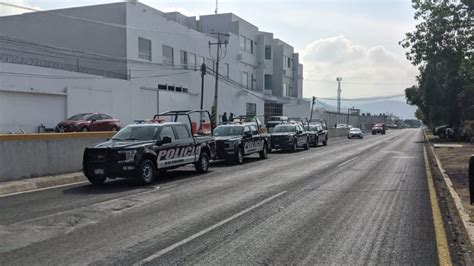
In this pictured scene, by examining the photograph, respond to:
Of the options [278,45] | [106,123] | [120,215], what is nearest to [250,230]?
→ [120,215]

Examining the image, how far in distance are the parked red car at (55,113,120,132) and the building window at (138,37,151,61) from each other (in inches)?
443

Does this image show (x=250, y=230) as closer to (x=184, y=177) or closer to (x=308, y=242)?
(x=308, y=242)

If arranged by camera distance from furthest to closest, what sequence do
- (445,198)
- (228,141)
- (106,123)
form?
(106,123) < (228,141) < (445,198)

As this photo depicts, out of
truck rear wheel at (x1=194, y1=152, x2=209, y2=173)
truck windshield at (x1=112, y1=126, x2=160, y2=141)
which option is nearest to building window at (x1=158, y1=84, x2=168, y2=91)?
truck rear wheel at (x1=194, y1=152, x2=209, y2=173)

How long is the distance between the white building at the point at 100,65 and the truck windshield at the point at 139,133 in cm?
1520

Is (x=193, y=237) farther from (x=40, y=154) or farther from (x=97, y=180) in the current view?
(x=40, y=154)

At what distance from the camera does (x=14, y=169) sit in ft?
45.2

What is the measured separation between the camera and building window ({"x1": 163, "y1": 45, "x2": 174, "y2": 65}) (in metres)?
43.3

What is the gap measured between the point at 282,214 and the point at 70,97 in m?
25.5

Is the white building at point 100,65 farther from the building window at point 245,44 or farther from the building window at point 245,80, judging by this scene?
the building window at point 245,44

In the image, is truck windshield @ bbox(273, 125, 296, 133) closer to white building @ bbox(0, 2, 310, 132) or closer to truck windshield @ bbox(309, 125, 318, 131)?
truck windshield @ bbox(309, 125, 318, 131)

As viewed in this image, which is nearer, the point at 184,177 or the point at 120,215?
the point at 120,215

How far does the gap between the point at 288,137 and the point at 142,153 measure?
54.1 ft

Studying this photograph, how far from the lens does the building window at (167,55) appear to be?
43278 mm
